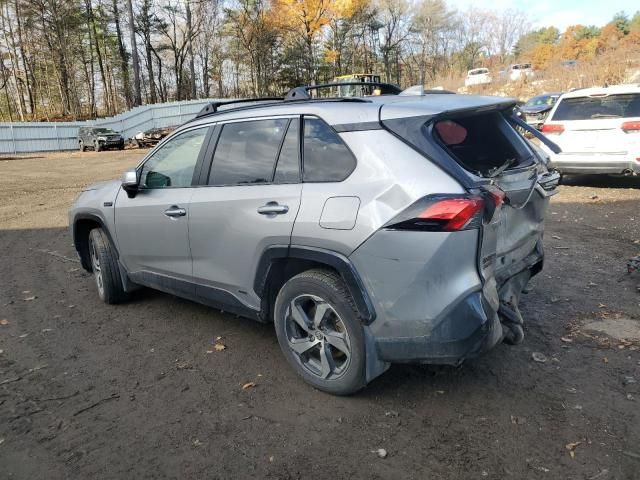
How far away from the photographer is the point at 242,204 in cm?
332

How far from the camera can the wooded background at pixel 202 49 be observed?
4084 centimetres

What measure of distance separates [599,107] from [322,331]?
8355mm

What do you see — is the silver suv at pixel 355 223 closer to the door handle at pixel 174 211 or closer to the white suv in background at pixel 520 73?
the door handle at pixel 174 211

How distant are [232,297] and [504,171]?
6.58 feet

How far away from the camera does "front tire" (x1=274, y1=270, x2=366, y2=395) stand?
286cm

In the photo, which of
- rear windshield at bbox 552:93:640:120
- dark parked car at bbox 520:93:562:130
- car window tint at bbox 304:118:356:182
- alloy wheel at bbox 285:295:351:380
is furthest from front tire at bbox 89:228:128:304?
dark parked car at bbox 520:93:562:130

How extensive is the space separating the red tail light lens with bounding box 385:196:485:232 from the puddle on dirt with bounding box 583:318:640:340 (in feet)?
6.70

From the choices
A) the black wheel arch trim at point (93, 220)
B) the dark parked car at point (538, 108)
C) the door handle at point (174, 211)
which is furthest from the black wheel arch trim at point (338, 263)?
the dark parked car at point (538, 108)

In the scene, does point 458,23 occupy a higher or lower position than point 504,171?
higher

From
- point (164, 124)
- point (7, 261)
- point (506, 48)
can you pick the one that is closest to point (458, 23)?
point (506, 48)

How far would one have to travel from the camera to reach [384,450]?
8.52 feet

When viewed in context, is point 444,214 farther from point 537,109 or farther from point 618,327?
point 537,109

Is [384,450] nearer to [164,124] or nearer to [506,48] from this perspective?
[164,124]

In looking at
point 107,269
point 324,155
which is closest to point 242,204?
point 324,155
